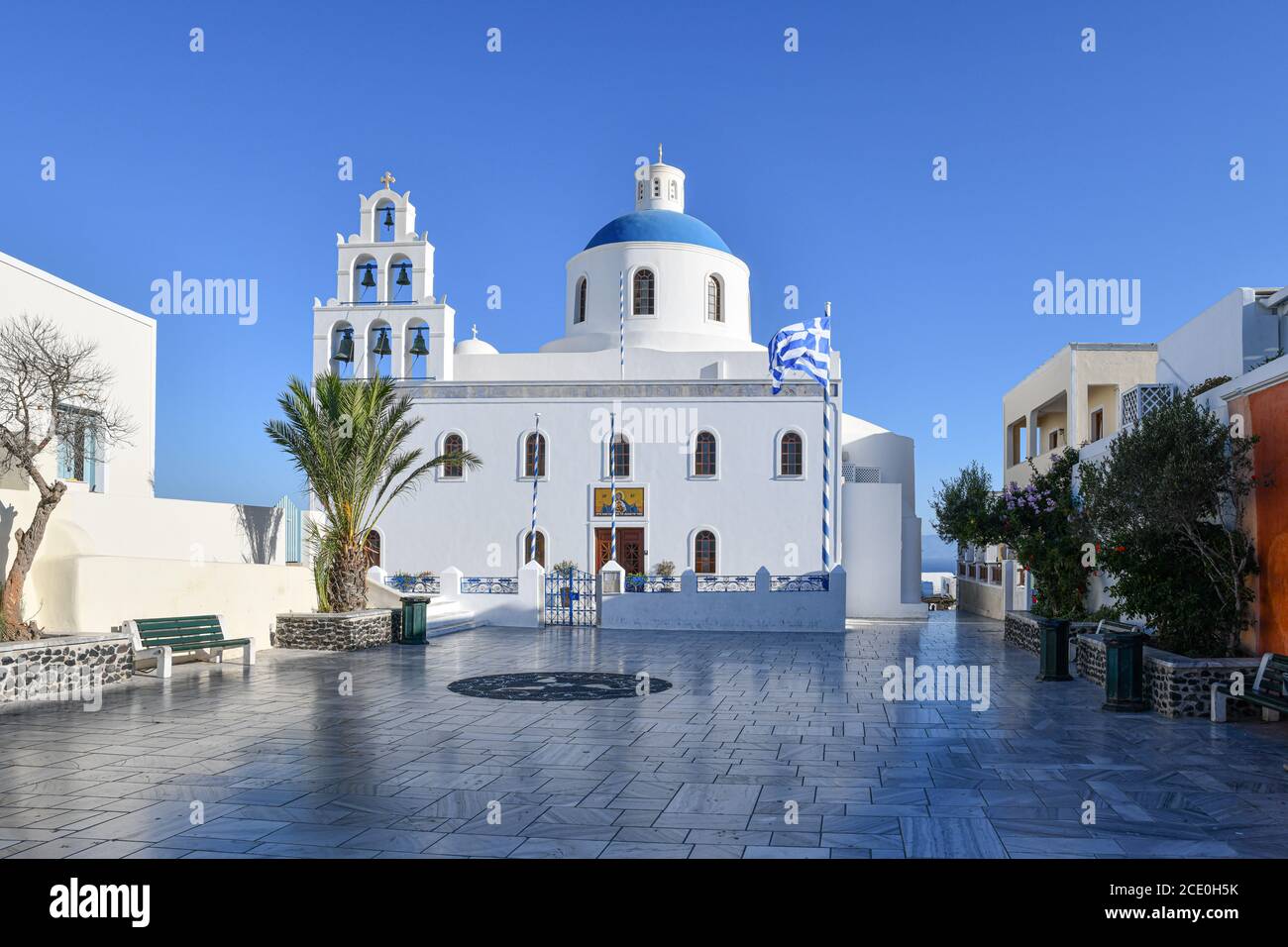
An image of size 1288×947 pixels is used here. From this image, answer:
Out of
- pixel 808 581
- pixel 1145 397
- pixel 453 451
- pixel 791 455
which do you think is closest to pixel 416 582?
pixel 453 451

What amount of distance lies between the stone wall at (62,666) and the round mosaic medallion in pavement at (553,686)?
371 cm

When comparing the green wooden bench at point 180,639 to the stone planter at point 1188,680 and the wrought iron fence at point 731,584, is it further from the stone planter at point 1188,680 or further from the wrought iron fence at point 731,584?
the stone planter at point 1188,680

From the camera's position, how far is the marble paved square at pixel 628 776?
5.65 meters

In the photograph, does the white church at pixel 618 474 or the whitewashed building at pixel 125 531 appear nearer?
the whitewashed building at pixel 125 531

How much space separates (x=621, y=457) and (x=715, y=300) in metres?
6.98

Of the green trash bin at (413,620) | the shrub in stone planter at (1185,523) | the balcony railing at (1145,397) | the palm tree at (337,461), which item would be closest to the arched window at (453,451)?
the palm tree at (337,461)

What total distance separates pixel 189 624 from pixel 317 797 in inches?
293

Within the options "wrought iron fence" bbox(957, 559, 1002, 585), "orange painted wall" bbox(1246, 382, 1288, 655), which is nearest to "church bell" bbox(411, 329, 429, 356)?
"wrought iron fence" bbox(957, 559, 1002, 585)

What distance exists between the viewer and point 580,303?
31.7 metres

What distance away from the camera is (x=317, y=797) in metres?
6.57

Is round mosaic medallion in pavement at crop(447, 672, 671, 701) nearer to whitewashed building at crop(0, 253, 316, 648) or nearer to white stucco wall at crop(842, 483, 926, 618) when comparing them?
whitewashed building at crop(0, 253, 316, 648)

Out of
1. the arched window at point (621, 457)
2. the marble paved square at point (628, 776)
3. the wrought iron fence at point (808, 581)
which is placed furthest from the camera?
the arched window at point (621, 457)

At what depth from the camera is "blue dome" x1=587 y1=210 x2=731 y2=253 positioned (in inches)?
1204
